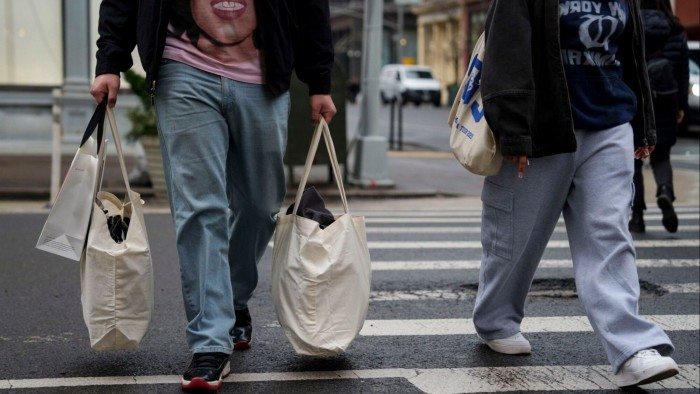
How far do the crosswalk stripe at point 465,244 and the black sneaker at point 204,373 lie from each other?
4157mm

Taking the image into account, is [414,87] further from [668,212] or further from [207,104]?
[207,104]

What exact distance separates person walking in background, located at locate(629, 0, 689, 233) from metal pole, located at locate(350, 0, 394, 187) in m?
4.59

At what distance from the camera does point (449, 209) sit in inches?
443

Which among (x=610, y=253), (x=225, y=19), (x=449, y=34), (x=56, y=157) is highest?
(x=449, y=34)

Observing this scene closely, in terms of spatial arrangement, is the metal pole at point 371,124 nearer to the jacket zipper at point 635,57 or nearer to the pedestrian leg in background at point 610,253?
the jacket zipper at point 635,57

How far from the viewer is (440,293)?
6207mm

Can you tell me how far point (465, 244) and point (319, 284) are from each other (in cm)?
437

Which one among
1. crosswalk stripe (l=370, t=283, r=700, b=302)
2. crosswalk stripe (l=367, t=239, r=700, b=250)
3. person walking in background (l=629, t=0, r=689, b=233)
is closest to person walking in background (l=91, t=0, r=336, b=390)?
crosswalk stripe (l=370, t=283, r=700, b=302)

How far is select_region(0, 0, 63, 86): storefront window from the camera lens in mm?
14047

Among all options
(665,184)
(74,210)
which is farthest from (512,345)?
(665,184)

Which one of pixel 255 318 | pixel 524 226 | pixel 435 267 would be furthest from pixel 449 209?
pixel 524 226

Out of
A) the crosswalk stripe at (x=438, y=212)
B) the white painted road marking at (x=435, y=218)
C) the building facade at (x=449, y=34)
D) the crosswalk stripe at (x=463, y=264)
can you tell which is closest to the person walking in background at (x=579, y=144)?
the crosswalk stripe at (x=463, y=264)

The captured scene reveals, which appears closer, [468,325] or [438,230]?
[468,325]

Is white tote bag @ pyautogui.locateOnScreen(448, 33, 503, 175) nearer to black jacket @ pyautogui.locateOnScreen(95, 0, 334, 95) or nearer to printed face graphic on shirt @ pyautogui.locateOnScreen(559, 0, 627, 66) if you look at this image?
printed face graphic on shirt @ pyautogui.locateOnScreen(559, 0, 627, 66)
